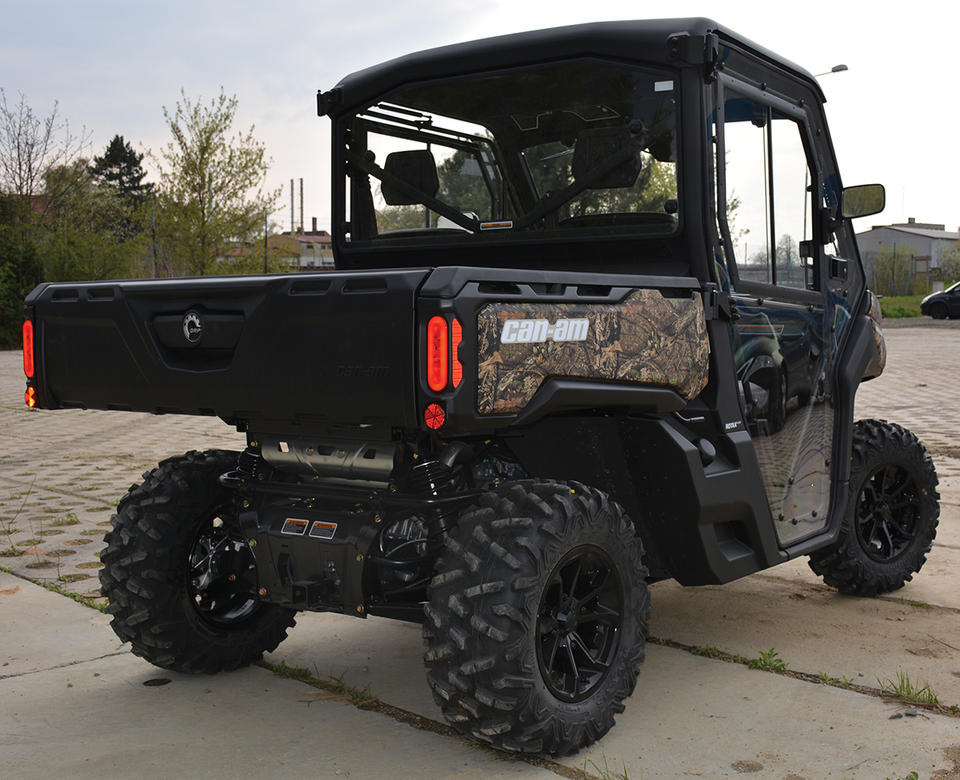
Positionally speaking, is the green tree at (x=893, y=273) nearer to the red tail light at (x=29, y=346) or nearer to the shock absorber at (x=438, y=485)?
the shock absorber at (x=438, y=485)

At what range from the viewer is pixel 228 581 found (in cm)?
413

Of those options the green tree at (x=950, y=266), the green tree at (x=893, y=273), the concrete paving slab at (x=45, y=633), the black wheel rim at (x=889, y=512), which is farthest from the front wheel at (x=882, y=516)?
the green tree at (x=950, y=266)

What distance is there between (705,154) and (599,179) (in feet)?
1.30

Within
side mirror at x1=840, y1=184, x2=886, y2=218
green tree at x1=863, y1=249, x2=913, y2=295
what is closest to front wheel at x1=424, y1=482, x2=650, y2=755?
side mirror at x1=840, y1=184, x2=886, y2=218

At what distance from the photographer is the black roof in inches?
142

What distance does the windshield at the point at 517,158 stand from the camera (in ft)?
12.2

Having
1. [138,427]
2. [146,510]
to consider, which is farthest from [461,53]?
[138,427]

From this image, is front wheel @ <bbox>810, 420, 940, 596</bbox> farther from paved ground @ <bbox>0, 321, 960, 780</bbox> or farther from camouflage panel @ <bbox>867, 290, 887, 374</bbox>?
camouflage panel @ <bbox>867, 290, 887, 374</bbox>

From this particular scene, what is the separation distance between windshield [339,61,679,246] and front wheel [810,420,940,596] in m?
1.96

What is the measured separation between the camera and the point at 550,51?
3.79 metres

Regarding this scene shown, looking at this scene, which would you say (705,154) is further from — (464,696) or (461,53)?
(464,696)

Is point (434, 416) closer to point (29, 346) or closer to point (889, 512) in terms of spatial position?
point (29, 346)

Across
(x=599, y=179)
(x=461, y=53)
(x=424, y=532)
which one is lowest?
(x=424, y=532)

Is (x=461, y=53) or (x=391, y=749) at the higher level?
(x=461, y=53)
